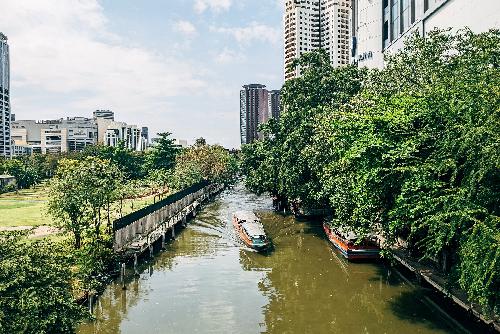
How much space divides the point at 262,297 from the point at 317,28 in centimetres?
16840

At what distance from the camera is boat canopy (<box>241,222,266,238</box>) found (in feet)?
125

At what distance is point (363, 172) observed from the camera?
853 inches

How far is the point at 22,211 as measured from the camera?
57.6 metres

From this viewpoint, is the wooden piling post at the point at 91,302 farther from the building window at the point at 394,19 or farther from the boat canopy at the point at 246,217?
the building window at the point at 394,19

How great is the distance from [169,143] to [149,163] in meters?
6.67

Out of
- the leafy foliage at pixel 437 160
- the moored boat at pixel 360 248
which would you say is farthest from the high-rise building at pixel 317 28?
the leafy foliage at pixel 437 160

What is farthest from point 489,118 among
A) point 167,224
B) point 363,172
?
point 167,224

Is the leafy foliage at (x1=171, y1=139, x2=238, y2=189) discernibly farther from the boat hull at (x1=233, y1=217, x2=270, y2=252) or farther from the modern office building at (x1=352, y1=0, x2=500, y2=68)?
the modern office building at (x1=352, y1=0, x2=500, y2=68)

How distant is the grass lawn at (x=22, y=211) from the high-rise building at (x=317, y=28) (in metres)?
118

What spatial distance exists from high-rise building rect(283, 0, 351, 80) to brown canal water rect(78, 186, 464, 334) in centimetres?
14476

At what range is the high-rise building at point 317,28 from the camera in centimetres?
17512

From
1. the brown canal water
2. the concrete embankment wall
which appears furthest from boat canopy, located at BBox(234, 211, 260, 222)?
the concrete embankment wall

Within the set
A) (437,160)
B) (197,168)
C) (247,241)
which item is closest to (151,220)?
(247,241)

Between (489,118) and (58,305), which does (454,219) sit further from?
(58,305)
